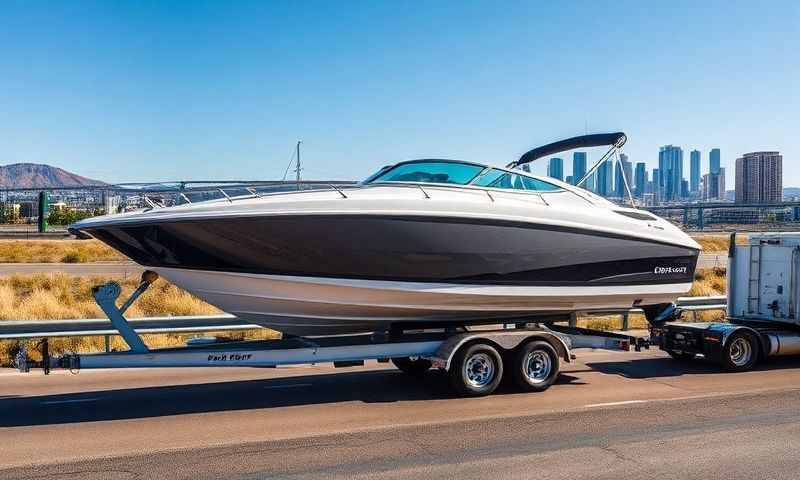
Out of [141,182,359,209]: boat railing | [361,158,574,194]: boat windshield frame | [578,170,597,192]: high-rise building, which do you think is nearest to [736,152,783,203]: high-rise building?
[578,170,597,192]: high-rise building

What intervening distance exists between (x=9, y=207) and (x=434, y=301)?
9614 centimetres

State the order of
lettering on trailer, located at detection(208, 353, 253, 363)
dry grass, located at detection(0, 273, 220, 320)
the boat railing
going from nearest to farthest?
lettering on trailer, located at detection(208, 353, 253, 363), the boat railing, dry grass, located at detection(0, 273, 220, 320)

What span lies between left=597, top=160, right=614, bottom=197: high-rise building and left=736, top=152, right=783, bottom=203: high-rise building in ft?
423

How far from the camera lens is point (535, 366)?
9.23 meters

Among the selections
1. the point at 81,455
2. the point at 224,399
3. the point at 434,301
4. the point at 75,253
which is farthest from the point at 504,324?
the point at 75,253

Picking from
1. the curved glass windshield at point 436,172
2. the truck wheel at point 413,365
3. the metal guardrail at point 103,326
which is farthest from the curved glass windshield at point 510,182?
the truck wheel at point 413,365

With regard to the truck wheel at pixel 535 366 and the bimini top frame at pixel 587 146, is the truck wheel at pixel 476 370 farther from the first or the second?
the bimini top frame at pixel 587 146

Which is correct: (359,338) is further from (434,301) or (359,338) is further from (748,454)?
(748,454)

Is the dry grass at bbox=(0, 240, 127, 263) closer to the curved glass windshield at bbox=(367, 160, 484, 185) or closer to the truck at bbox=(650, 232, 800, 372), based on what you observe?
the curved glass windshield at bbox=(367, 160, 484, 185)

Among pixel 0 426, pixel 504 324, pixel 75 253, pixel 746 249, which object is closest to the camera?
pixel 0 426

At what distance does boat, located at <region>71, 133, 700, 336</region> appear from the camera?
8031 mm

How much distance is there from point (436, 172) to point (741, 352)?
535 cm

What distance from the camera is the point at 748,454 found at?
626cm

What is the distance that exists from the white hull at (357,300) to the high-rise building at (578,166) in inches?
84.5
